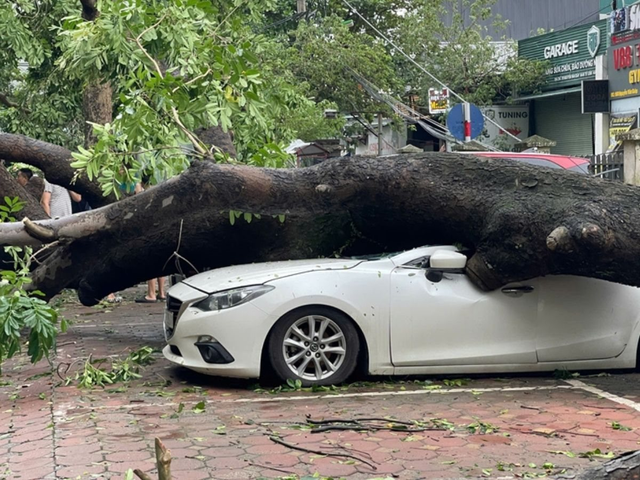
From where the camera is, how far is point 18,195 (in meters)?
11.1

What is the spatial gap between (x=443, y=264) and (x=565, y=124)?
85.3ft

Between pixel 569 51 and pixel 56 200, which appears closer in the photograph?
pixel 56 200

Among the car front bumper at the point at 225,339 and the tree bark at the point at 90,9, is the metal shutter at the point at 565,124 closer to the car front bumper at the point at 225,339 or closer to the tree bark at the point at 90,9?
the tree bark at the point at 90,9

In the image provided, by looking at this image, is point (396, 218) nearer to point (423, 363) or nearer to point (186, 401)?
point (423, 363)

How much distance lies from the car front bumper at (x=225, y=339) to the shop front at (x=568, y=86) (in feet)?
72.4

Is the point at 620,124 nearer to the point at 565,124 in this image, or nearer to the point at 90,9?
the point at 565,124

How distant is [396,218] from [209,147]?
2.23m

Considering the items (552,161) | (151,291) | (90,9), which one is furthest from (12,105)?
(552,161)

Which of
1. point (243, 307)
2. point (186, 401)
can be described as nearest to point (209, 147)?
point (243, 307)

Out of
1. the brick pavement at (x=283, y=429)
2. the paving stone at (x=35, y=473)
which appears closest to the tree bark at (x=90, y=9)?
the brick pavement at (x=283, y=429)

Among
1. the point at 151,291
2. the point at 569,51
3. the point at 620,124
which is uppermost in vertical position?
the point at 569,51

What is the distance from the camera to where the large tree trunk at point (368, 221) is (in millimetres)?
7125

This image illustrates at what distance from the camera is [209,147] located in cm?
939

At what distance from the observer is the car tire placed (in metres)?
7.27
